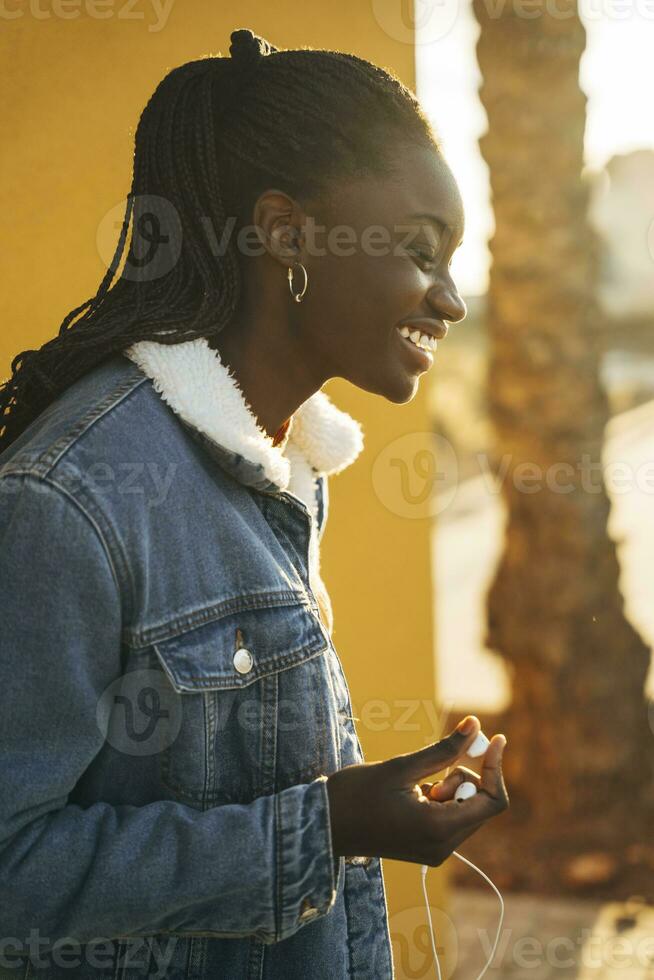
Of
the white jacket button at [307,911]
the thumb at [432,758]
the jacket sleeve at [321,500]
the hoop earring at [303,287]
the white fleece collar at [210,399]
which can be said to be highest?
the hoop earring at [303,287]

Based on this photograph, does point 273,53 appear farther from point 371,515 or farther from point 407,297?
point 371,515

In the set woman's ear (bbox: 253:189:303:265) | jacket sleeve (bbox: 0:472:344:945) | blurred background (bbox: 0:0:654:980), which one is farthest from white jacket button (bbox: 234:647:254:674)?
blurred background (bbox: 0:0:654:980)

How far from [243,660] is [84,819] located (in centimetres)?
31

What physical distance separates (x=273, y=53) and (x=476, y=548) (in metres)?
9.64

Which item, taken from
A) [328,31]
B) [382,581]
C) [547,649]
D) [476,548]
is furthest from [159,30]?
[476,548]

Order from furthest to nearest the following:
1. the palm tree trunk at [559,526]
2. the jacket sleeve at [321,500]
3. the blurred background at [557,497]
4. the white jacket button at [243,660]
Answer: the palm tree trunk at [559,526] → the blurred background at [557,497] → the jacket sleeve at [321,500] → the white jacket button at [243,660]

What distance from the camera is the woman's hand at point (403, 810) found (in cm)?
132

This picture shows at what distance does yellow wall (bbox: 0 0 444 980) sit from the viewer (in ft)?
8.01

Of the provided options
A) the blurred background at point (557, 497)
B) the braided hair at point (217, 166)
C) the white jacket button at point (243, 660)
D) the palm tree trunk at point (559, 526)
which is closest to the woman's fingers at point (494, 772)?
the white jacket button at point (243, 660)

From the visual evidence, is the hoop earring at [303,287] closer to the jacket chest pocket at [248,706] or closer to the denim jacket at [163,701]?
the denim jacket at [163,701]

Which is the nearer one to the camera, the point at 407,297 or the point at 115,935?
the point at 115,935

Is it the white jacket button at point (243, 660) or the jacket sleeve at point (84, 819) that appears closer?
the jacket sleeve at point (84, 819)

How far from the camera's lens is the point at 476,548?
11.1m

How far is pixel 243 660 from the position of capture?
58.6 inches
